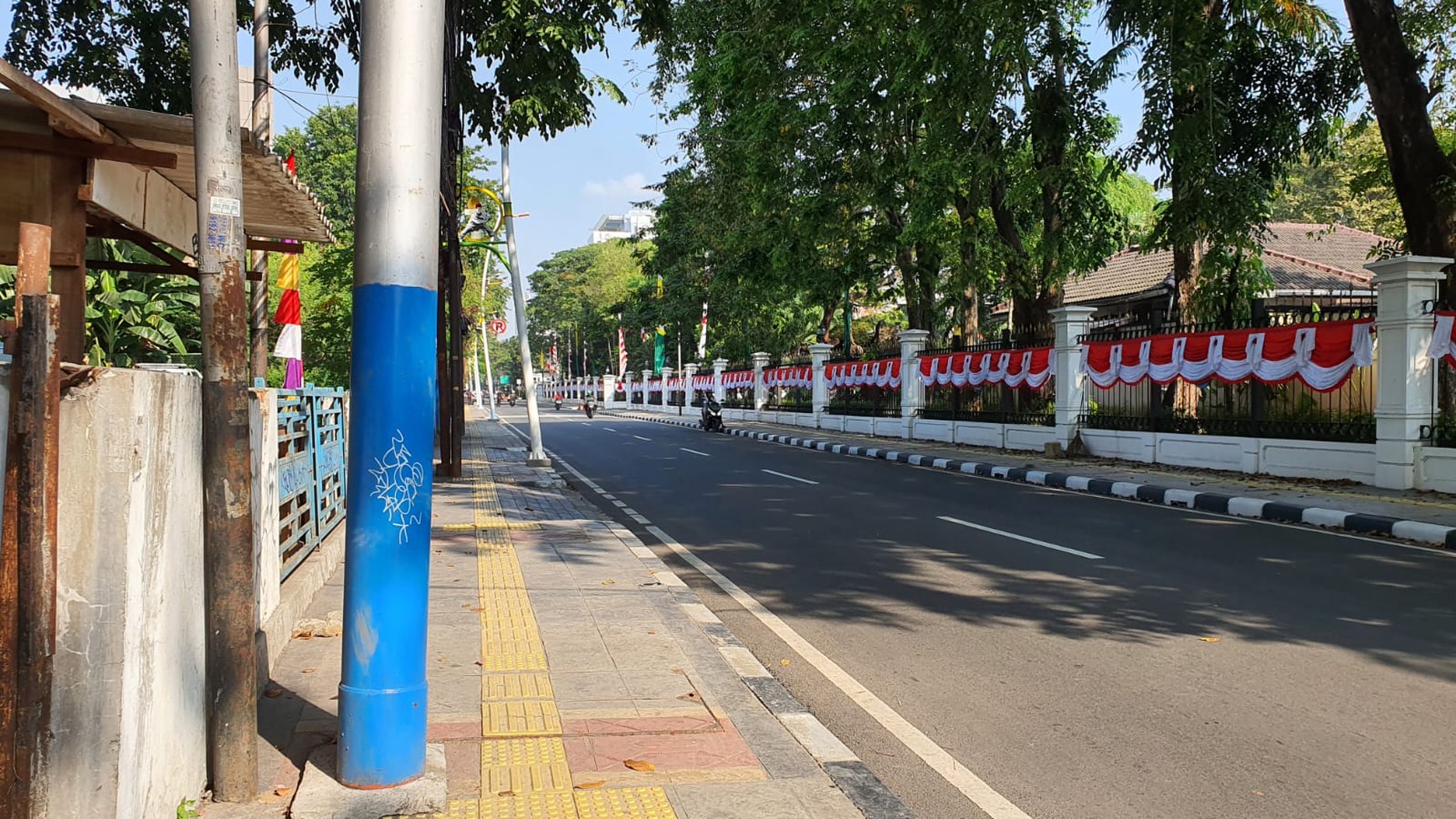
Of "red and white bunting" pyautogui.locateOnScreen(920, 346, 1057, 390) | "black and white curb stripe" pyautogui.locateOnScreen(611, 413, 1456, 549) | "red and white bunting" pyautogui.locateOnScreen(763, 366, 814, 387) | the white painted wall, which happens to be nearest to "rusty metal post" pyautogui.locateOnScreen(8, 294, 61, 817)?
"black and white curb stripe" pyautogui.locateOnScreen(611, 413, 1456, 549)

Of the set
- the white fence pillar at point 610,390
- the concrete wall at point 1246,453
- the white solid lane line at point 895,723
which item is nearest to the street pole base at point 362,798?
the white solid lane line at point 895,723

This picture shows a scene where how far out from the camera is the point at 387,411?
366 cm

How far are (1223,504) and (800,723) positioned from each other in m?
9.45

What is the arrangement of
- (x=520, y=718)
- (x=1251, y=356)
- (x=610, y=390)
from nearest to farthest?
(x=520, y=718) < (x=1251, y=356) < (x=610, y=390)

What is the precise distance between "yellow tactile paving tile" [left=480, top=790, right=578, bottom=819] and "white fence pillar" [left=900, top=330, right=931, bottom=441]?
23.3 metres

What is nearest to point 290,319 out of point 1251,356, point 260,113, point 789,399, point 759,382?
point 260,113

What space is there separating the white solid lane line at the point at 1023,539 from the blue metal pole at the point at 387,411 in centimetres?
668

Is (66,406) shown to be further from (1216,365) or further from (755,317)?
(755,317)

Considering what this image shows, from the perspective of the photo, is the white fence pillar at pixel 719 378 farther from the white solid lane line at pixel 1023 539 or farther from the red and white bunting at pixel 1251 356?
the white solid lane line at pixel 1023 539

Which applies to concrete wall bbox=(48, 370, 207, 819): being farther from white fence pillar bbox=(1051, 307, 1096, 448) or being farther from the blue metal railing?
white fence pillar bbox=(1051, 307, 1096, 448)

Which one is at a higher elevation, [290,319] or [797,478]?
[290,319]

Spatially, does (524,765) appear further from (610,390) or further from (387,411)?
(610,390)

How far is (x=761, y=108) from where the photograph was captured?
22.9m

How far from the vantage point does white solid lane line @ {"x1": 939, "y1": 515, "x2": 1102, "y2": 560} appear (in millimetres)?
9086
